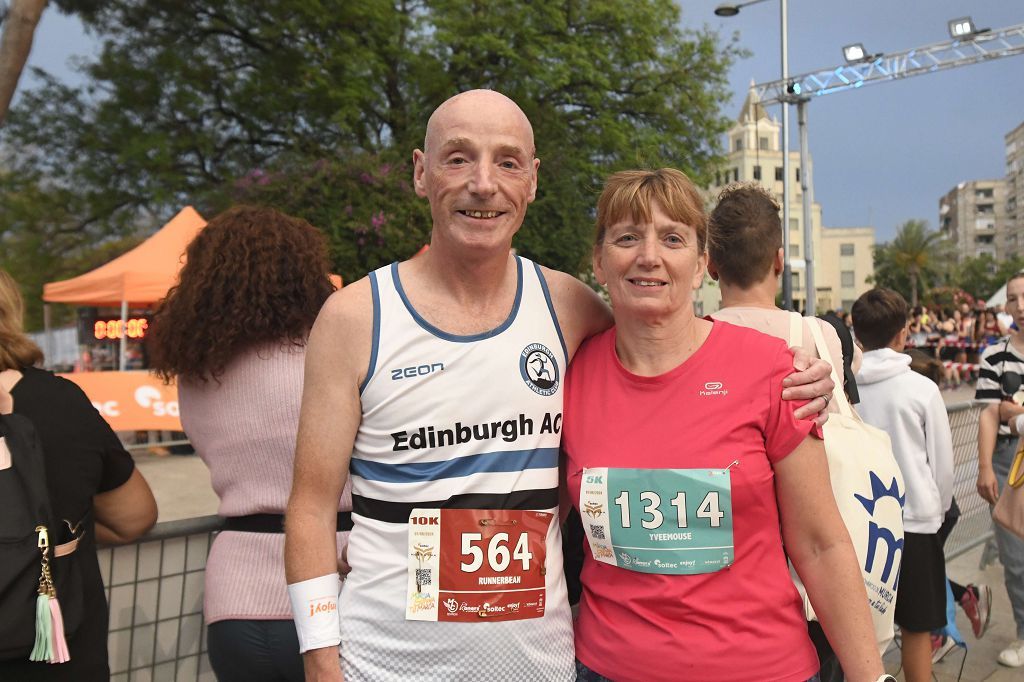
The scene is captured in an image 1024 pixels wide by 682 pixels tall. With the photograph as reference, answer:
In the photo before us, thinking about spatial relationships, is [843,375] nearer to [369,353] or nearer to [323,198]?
[369,353]

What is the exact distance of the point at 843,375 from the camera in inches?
106

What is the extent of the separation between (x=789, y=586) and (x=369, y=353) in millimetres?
1117

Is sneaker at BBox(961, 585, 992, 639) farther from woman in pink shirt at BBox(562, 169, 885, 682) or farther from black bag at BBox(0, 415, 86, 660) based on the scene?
black bag at BBox(0, 415, 86, 660)

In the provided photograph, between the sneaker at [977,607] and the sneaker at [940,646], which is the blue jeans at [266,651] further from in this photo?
the sneaker at [977,607]

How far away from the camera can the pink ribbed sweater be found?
7.43 ft

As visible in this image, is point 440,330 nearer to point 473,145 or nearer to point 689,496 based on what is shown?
point 473,145

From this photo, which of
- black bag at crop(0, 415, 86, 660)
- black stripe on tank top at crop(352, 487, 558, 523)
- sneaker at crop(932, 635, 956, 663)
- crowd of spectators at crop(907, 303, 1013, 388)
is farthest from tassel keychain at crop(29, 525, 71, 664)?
crowd of spectators at crop(907, 303, 1013, 388)

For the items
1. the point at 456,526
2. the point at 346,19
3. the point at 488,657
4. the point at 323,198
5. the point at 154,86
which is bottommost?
the point at 488,657

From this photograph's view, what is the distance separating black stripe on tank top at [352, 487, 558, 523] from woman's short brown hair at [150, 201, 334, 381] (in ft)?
2.45

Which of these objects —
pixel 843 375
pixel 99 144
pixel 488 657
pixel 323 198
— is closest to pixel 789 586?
pixel 488 657

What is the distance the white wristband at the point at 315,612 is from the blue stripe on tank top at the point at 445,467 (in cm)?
25

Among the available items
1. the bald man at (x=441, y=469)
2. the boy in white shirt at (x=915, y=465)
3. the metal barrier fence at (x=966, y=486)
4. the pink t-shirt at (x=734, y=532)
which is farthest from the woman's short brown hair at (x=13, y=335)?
the metal barrier fence at (x=966, y=486)

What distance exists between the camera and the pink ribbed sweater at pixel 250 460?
2266mm

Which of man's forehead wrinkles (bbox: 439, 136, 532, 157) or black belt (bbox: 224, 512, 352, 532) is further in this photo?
black belt (bbox: 224, 512, 352, 532)
